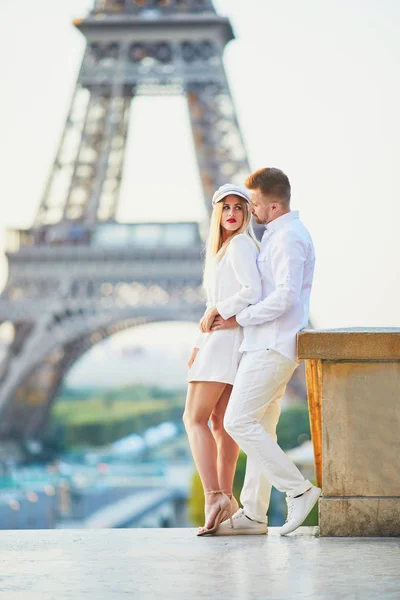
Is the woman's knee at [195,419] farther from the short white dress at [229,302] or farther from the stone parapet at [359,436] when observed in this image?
the stone parapet at [359,436]

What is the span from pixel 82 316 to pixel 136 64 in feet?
23.4

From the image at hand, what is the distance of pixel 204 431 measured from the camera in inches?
Result: 248

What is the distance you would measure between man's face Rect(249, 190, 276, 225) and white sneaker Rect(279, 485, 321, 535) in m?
1.30

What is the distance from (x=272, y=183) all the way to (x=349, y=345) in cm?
86

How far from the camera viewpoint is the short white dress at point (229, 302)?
614 centimetres

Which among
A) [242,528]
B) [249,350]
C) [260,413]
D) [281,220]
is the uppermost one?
[281,220]

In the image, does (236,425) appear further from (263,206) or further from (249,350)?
(263,206)

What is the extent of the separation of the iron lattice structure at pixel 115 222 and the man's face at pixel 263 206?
27.8 m

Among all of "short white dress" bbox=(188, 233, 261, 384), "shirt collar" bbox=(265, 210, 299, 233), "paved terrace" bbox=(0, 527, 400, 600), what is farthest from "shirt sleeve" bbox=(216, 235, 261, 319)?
"paved terrace" bbox=(0, 527, 400, 600)

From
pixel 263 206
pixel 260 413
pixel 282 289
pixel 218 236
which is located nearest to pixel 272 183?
pixel 263 206

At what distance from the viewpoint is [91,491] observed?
136 ft

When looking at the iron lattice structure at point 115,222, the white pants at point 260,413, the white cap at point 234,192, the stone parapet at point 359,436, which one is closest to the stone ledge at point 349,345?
the stone parapet at point 359,436

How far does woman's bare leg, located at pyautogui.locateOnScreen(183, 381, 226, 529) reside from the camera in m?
6.27

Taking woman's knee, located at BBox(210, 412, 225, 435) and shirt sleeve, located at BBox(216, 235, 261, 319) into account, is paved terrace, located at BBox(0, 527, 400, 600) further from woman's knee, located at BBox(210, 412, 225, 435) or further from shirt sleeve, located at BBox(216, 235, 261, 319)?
shirt sleeve, located at BBox(216, 235, 261, 319)
